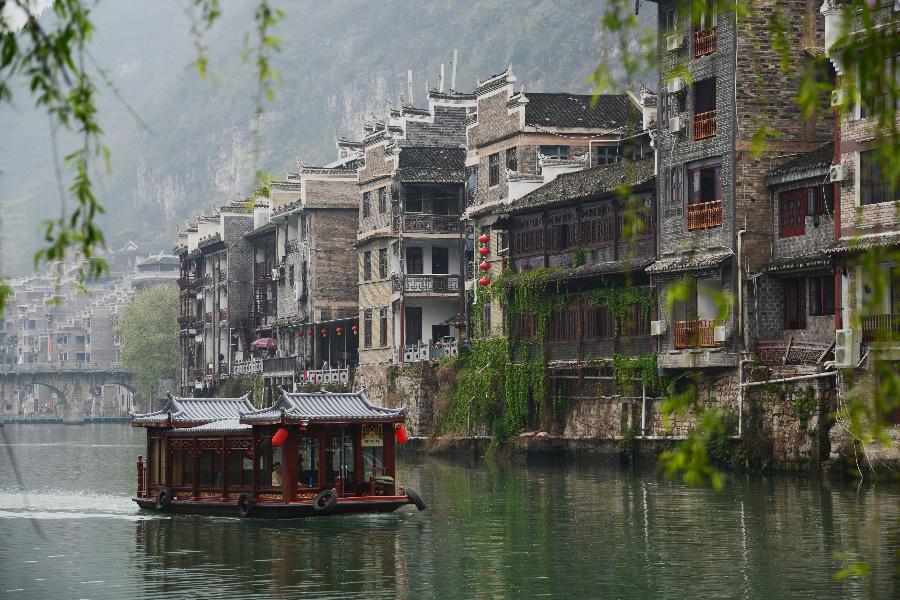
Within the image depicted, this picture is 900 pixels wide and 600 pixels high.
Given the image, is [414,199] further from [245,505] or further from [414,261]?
[245,505]

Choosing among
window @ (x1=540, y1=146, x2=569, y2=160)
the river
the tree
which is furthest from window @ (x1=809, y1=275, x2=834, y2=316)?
the tree

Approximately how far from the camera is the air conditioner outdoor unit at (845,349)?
140 feet

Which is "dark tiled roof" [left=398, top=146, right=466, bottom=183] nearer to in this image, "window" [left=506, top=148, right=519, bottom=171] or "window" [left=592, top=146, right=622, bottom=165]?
"window" [left=506, top=148, right=519, bottom=171]

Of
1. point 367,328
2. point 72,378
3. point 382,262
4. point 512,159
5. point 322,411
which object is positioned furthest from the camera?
point 72,378

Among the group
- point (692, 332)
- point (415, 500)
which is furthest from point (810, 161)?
point (415, 500)

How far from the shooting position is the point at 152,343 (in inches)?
5251

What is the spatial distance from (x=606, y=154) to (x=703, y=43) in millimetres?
15729

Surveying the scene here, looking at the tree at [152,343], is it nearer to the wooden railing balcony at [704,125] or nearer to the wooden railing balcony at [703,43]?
the wooden railing balcony at [704,125]

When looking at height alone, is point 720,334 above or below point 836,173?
below

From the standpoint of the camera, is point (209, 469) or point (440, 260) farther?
point (440, 260)

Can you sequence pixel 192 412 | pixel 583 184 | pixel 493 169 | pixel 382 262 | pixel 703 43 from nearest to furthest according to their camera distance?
pixel 192 412 < pixel 703 43 < pixel 583 184 < pixel 493 169 < pixel 382 262

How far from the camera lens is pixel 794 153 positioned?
5062cm

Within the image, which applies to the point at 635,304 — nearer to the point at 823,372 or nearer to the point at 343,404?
the point at 823,372

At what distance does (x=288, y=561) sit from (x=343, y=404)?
9.82 meters
